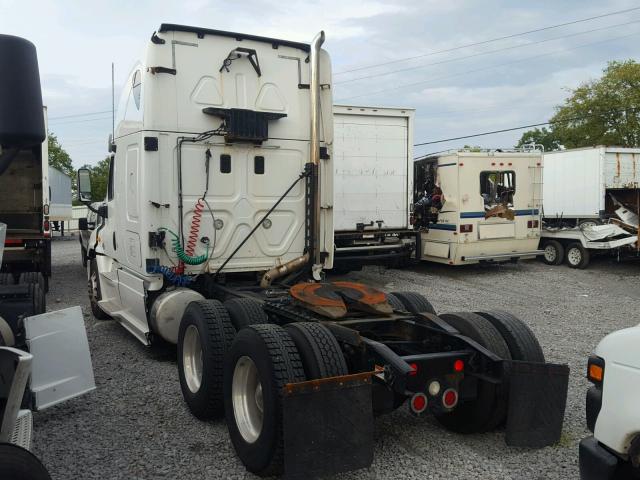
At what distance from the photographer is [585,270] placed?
48.4ft

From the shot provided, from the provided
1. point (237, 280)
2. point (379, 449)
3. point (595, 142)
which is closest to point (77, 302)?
point (237, 280)

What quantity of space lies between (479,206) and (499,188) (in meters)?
0.88

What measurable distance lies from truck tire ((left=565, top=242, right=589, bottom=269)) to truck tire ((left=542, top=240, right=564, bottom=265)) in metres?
0.19

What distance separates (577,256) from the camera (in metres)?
15.0

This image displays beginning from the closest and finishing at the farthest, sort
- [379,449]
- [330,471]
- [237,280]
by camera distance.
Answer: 1. [330,471]
2. [379,449]
3. [237,280]

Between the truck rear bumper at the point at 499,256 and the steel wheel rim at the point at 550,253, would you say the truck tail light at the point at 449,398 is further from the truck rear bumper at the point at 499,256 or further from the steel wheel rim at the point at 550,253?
the steel wheel rim at the point at 550,253

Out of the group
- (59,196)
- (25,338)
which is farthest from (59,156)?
(25,338)

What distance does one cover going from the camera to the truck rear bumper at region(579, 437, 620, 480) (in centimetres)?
263

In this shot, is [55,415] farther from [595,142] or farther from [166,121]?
[595,142]

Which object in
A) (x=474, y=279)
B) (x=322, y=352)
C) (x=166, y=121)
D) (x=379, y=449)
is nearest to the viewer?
(x=322, y=352)

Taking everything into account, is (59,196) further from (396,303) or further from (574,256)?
(396,303)

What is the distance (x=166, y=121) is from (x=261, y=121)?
3.37 ft

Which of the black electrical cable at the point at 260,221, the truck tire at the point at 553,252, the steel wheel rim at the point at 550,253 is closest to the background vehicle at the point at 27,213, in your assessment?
the black electrical cable at the point at 260,221

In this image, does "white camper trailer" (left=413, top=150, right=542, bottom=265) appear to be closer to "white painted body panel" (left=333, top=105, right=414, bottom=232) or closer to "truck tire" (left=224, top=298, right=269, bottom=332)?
"white painted body panel" (left=333, top=105, right=414, bottom=232)
